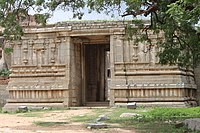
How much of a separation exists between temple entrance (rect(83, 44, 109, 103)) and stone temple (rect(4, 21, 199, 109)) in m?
2.39

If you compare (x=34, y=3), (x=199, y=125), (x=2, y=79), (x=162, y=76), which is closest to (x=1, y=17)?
(x=34, y=3)

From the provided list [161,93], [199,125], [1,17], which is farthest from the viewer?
[161,93]

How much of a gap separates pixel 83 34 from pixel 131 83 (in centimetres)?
404

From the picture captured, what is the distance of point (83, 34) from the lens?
2267 cm

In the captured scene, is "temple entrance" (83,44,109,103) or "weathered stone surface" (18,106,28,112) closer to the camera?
"weathered stone surface" (18,106,28,112)

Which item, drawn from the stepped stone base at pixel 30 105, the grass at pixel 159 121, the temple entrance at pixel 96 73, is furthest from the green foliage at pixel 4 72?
the grass at pixel 159 121

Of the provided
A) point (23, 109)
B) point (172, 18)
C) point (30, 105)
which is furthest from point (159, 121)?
point (30, 105)

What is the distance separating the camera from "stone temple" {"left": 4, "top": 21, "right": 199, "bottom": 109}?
2173 cm

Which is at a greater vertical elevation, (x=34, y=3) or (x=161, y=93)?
(x=34, y=3)

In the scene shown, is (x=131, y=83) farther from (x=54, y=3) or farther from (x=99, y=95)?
(x=54, y=3)

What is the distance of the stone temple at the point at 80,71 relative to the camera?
21.7 m

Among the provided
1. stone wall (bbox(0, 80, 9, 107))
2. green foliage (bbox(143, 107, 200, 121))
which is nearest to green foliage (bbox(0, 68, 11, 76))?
stone wall (bbox(0, 80, 9, 107))

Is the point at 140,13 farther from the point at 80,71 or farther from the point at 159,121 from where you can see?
the point at 80,71

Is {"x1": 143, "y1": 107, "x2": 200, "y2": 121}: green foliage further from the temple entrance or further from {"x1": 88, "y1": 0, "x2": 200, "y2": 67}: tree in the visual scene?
the temple entrance
